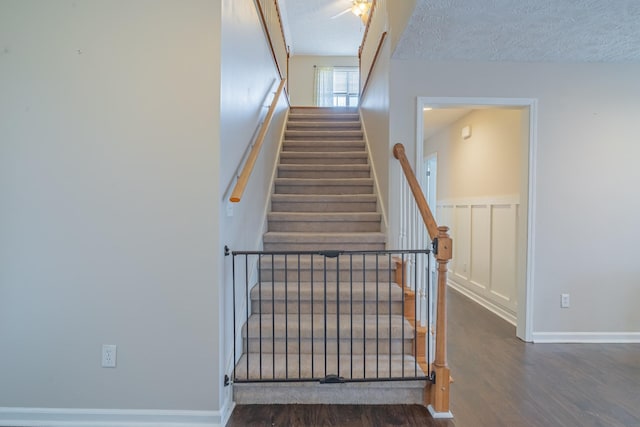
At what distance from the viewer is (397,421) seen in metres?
1.78

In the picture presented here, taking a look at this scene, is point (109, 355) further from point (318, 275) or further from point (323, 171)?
point (323, 171)

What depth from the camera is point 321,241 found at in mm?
2799

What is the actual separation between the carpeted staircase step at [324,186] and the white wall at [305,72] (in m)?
4.54

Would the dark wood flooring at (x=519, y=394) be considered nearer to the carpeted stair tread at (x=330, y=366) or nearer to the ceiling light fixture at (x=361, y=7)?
the carpeted stair tread at (x=330, y=366)

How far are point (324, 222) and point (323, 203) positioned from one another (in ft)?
0.91

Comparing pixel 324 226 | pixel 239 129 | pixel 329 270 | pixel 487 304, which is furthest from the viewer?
pixel 487 304

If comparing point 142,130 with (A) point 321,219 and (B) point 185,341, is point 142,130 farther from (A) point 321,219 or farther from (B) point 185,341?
(A) point 321,219

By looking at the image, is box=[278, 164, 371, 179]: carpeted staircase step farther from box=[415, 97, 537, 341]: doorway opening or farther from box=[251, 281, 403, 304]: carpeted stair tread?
box=[251, 281, 403, 304]: carpeted stair tread

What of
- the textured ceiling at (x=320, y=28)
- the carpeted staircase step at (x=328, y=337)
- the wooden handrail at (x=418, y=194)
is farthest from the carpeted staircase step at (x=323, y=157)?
the textured ceiling at (x=320, y=28)

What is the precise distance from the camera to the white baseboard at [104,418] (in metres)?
1.75

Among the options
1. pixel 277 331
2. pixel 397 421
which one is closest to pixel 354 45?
pixel 277 331

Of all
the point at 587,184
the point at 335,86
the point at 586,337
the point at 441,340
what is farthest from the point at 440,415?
the point at 335,86

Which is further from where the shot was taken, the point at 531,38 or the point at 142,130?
the point at 531,38

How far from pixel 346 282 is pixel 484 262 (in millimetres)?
2306
